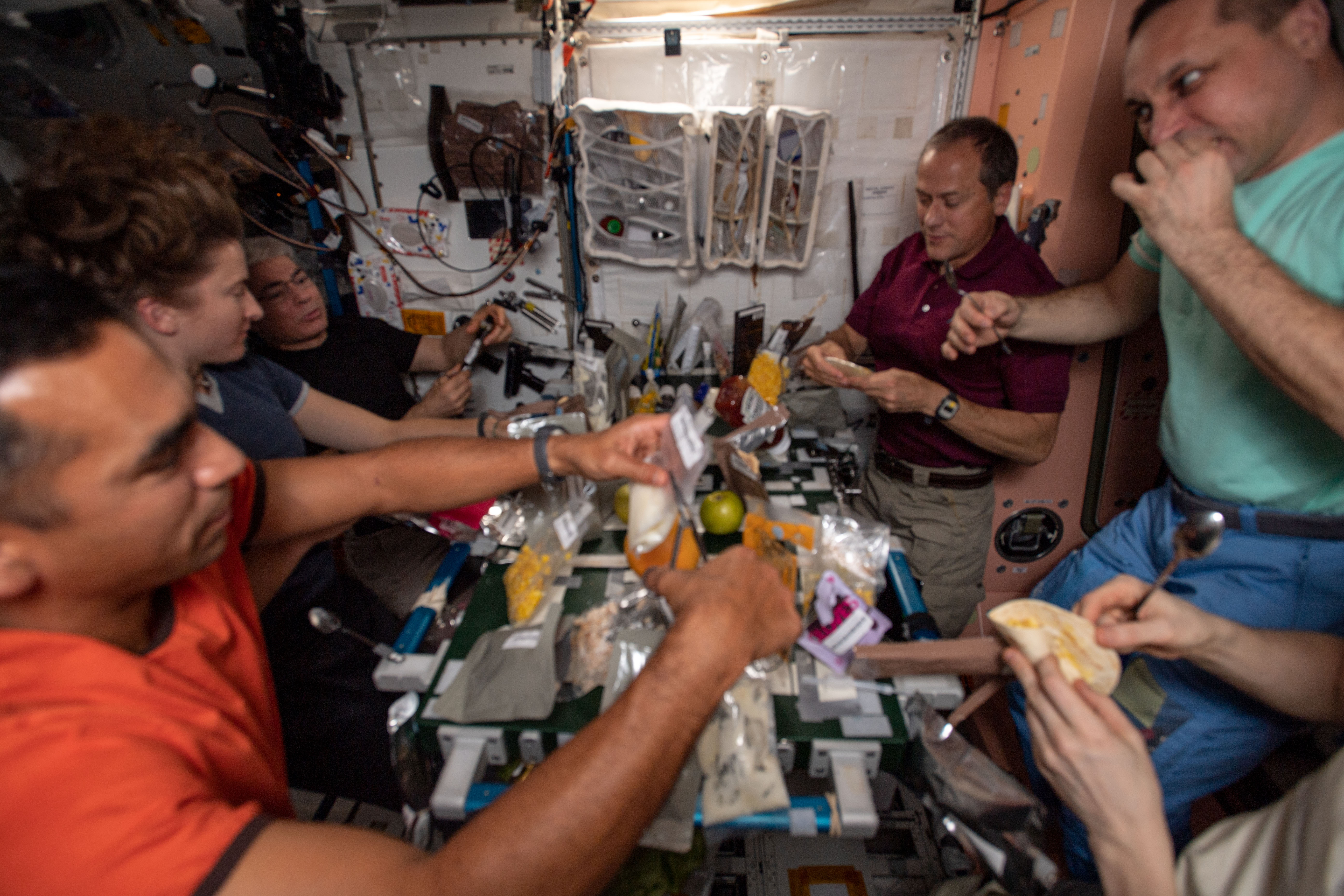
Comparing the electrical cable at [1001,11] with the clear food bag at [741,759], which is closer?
the clear food bag at [741,759]

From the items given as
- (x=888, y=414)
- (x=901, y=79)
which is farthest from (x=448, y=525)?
(x=901, y=79)

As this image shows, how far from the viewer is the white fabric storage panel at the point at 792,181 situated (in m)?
2.47

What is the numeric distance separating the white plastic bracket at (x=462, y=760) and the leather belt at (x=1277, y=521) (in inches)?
64.6

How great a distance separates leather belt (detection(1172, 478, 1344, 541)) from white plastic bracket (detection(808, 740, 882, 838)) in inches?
37.4

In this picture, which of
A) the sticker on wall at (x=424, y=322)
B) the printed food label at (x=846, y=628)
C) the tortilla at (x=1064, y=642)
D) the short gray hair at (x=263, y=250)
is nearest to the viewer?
the tortilla at (x=1064, y=642)

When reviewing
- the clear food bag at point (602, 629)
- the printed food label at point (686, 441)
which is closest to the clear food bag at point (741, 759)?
the clear food bag at point (602, 629)

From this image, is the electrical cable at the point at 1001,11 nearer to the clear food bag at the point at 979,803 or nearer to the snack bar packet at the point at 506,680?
the clear food bag at the point at 979,803

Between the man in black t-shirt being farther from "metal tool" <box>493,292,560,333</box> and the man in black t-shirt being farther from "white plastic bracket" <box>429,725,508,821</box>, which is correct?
"white plastic bracket" <box>429,725,508,821</box>

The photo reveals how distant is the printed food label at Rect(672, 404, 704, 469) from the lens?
1242 millimetres

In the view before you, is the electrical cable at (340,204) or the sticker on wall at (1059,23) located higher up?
the sticker on wall at (1059,23)

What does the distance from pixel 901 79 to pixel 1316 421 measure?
2.27m

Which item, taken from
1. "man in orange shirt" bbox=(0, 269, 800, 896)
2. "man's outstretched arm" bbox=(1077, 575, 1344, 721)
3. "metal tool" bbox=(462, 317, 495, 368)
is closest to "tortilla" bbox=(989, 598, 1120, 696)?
"man's outstretched arm" bbox=(1077, 575, 1344, 721)

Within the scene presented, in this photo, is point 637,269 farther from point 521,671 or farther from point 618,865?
point 618,865

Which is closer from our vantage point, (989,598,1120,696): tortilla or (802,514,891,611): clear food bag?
(989,598,1120,696): tortilla
